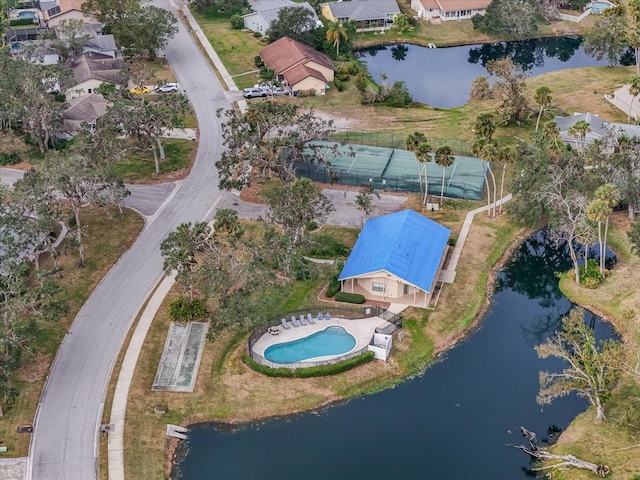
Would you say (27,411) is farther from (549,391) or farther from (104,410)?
(549,391)

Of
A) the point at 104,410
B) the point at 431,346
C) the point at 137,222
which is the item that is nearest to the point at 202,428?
the point at 104,410

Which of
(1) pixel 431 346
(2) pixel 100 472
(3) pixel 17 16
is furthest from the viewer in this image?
(3) pixel 17 16

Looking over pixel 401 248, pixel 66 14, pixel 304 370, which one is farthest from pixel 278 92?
pixel 304 370

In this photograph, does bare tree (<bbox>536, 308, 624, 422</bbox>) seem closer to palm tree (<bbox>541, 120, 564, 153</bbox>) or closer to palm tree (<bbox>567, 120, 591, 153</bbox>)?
palm tree (<bbox>541, 120, 564, 153</bbox>)

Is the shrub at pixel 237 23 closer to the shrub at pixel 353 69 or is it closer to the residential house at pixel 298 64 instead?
the residential house at pixel 298 64

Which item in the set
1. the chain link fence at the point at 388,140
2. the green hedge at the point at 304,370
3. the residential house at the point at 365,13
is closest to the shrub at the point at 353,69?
the chain link fence at the point at 388,140

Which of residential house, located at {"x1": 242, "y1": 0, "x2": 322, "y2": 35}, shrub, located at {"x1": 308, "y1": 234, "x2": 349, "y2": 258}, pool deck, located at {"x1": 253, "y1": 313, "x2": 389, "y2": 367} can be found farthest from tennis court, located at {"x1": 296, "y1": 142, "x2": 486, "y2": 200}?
residential house, located at {"x1": 242, "y1": 0, "x2": 322, "y2": 35}

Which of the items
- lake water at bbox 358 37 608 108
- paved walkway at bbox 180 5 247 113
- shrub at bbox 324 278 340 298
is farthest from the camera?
lake water at bbox 358 37 608 108
